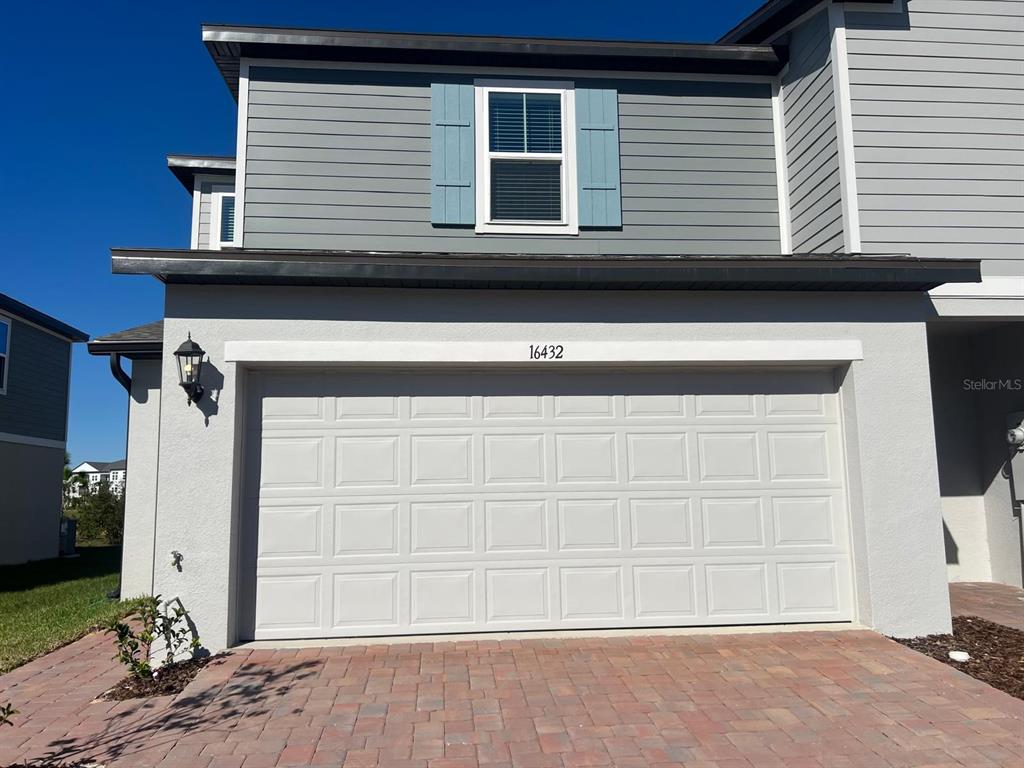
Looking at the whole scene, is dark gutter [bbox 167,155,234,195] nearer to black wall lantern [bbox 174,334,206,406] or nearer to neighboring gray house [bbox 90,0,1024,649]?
neighboring gray house [bbox 90,0,1024,649]

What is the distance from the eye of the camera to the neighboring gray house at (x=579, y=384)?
6.11m

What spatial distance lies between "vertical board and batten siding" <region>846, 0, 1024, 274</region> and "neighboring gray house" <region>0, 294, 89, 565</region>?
1574 cm

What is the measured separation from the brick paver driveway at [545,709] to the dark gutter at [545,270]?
3.11 metres

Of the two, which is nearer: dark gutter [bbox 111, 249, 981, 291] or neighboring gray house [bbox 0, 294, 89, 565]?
dark gutter [bbox 111, 249, 981, 291]

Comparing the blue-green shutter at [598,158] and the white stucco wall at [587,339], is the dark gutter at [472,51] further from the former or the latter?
the white stucco wall at [587,339]

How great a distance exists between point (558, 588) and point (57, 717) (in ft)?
12.6

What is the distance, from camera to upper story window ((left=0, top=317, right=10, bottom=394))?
1470 cm

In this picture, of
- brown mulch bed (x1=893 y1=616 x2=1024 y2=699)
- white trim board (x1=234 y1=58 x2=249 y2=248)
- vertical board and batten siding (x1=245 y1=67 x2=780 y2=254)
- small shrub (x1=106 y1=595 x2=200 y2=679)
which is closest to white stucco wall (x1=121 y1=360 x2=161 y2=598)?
white trim board (x1=234 y1=58 x2=249 y2=248)

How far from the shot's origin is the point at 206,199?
1205cm

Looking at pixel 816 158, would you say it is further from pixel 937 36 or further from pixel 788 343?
pixel 788 343

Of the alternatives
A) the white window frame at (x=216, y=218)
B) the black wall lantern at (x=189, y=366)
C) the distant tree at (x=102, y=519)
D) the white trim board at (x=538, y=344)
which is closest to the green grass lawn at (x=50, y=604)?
the black wall lantern at (x=189, y=366)

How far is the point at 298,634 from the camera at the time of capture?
6102 mm

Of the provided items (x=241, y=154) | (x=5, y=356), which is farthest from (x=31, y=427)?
(x=241, y=154)

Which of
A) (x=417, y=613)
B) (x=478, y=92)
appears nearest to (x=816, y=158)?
(x=478, y=92)
